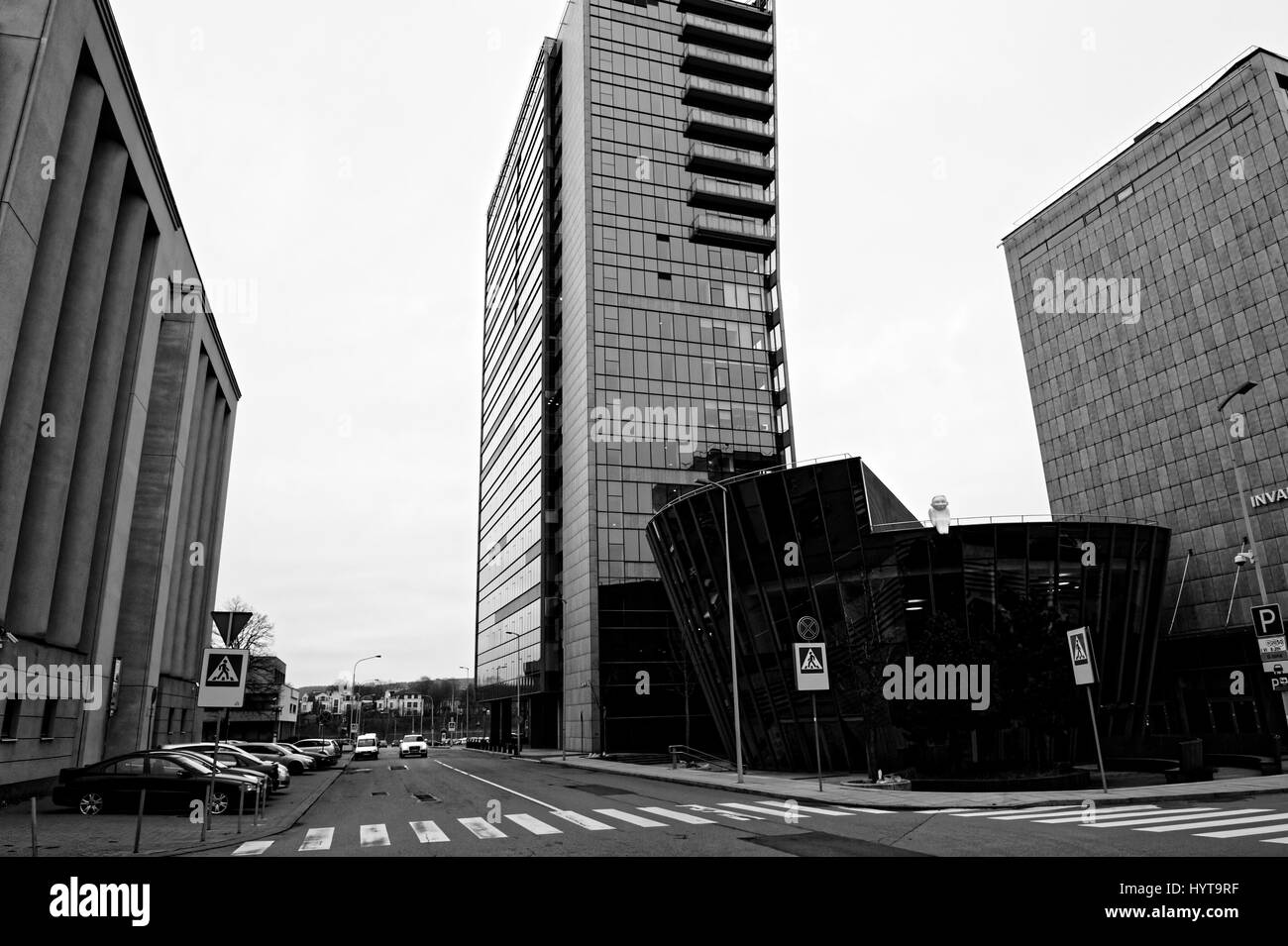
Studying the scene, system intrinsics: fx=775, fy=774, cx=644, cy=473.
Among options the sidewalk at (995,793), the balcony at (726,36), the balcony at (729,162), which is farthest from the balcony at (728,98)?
the sidewalk at (995,793)

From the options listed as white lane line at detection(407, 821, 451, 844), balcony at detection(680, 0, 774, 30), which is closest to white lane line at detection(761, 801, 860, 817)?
white lane line at detection(407, 821, 451, 844)

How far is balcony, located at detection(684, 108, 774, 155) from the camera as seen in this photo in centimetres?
7406

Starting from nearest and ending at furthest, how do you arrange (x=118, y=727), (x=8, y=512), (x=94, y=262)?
(x=8, y=512) < (x=94, y=262) < (x=118, y=727)

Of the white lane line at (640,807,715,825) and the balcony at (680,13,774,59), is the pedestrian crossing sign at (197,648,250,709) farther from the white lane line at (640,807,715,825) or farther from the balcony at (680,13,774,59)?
the balcony at (680,13,774,59)

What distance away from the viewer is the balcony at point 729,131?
74.1 m

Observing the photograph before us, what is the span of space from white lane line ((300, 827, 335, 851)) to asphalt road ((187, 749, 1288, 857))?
0.03 meters

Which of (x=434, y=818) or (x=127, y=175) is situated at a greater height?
(x=127, y=175)

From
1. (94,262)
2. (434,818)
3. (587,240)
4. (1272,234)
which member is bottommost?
(434,818)

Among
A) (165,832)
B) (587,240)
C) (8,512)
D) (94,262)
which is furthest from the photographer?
(587,240)

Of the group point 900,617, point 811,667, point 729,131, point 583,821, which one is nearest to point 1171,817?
point 811,667

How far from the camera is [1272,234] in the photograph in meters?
52.8

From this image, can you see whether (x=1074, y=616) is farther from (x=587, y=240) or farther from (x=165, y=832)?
(x=587, y=240)

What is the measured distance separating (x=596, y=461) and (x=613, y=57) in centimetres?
4030

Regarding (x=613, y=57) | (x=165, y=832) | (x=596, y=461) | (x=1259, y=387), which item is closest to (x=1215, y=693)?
(x=1259, y=387)
